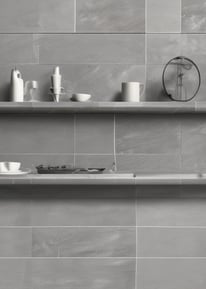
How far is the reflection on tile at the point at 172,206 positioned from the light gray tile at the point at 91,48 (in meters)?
0.76

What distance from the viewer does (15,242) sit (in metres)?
2.64

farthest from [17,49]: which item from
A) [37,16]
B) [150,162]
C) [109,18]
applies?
[150,162]

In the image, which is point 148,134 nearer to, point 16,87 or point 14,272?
point 16,87

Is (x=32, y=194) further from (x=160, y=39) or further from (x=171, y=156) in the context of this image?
(x=160, y=39)

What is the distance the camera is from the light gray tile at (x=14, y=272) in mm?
2641

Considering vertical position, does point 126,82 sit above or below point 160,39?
below

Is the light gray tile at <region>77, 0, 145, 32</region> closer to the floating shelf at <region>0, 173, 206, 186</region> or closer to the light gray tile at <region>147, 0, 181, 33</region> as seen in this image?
the light gray tile at <region>147, 0, 181, 33</region>

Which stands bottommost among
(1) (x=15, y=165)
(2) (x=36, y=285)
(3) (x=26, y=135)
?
(2) (x=36, y=285)

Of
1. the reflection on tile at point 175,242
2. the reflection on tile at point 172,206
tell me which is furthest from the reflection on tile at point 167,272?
the reflection on tile at point 172,206

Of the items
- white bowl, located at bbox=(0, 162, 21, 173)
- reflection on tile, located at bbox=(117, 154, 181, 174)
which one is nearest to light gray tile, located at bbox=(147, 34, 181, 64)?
reflection on tile, located at bbox=(117, 154, 181, 174)

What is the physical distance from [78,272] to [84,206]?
1.21 feet

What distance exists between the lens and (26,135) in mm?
2762

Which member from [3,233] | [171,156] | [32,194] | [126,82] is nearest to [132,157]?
[171,156]

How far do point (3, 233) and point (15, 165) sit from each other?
0.40 metres
